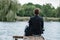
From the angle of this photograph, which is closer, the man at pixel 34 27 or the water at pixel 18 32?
the man at pixel 34 27

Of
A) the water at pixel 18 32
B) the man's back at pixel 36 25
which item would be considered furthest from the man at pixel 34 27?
the water at pixel 18 32

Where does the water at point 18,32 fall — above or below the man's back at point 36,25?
below

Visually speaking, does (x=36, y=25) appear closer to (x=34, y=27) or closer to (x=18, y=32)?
(x=34, y=27)

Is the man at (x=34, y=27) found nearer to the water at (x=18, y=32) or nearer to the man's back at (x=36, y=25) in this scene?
the man's back at (x=36, y=25)

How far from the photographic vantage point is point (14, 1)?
3566cm

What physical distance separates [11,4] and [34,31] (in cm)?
2752

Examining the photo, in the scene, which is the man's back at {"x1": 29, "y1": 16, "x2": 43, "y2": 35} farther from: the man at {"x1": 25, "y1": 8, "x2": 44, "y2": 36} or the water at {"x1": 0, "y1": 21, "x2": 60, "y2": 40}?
the water at {"x1": 0, "y1": 21, "x2": 60, "y2": 40}

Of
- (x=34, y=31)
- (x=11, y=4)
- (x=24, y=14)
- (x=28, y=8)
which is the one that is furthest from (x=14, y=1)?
(x=34, y=31)

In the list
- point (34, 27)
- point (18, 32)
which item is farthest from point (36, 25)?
point (18, 32)

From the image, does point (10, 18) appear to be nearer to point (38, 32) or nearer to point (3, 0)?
point (3, 0)

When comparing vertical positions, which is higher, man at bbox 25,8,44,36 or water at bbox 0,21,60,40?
man at bbox 25,8,44,36

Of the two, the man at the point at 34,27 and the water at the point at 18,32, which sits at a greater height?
the man at the point at 34,27

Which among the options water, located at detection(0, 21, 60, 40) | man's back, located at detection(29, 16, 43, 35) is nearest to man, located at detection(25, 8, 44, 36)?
man's back, located at detection(29, 16, 43, 35)

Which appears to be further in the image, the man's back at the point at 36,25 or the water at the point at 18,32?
the water at the point at 18,32
